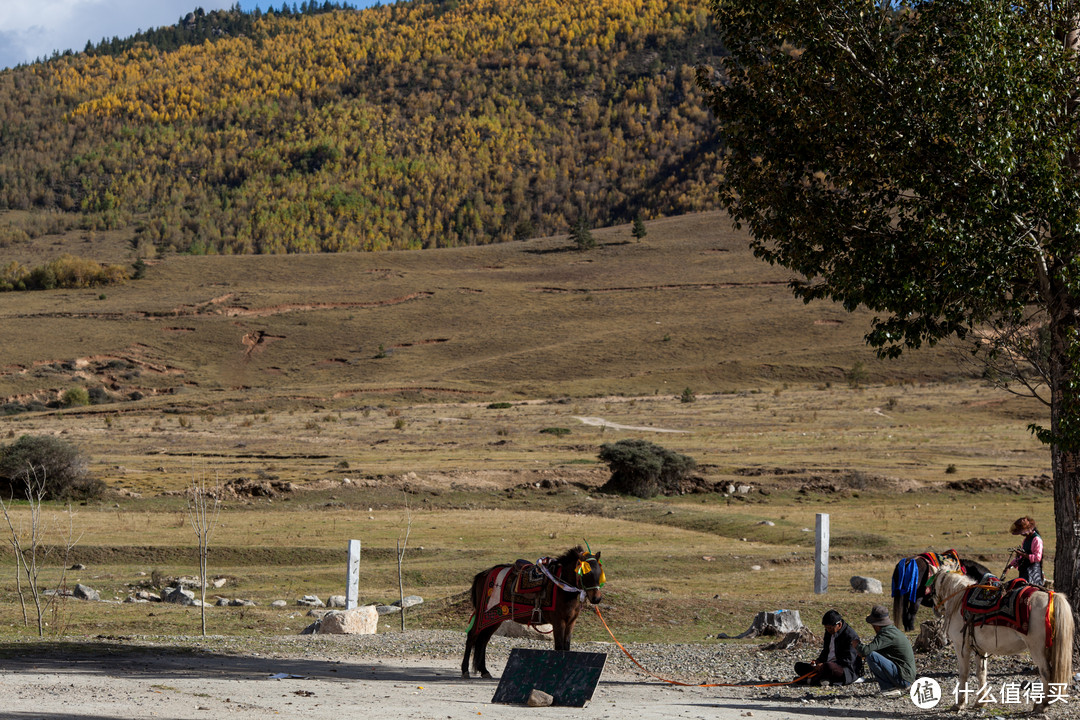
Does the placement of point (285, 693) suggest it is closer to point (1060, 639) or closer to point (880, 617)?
point (880, 617)

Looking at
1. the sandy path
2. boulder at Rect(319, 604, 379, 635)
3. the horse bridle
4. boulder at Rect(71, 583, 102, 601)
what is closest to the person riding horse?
the sandy path

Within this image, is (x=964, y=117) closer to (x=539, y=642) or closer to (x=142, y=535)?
(x=539, y=642)

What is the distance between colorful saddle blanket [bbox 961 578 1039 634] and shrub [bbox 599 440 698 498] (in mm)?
23646

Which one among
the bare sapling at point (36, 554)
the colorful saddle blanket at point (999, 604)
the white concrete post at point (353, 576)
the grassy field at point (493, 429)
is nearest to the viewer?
the colorful saddle blanket at point (999, 604)

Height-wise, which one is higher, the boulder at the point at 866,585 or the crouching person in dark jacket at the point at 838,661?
the crouching person in dark jacket at the point at 838,661

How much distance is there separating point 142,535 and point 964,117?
2017 cm

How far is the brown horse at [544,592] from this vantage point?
36.1 feet

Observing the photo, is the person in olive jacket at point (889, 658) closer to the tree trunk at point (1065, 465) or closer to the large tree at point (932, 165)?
the tree trunk at point (1065, 465)

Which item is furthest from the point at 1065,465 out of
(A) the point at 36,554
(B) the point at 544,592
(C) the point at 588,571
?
(A) the point at 36,554

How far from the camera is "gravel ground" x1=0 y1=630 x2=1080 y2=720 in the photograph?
9.67 metres

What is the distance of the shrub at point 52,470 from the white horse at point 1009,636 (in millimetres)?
25734

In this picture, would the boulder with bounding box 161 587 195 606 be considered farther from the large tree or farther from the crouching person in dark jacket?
the large tree

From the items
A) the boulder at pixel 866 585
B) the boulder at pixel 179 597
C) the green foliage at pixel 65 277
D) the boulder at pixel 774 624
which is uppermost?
the green foliage at pixel 65 277

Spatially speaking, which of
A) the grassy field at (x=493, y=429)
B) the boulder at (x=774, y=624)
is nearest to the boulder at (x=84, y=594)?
the grassy field at (x=493, y=429)
